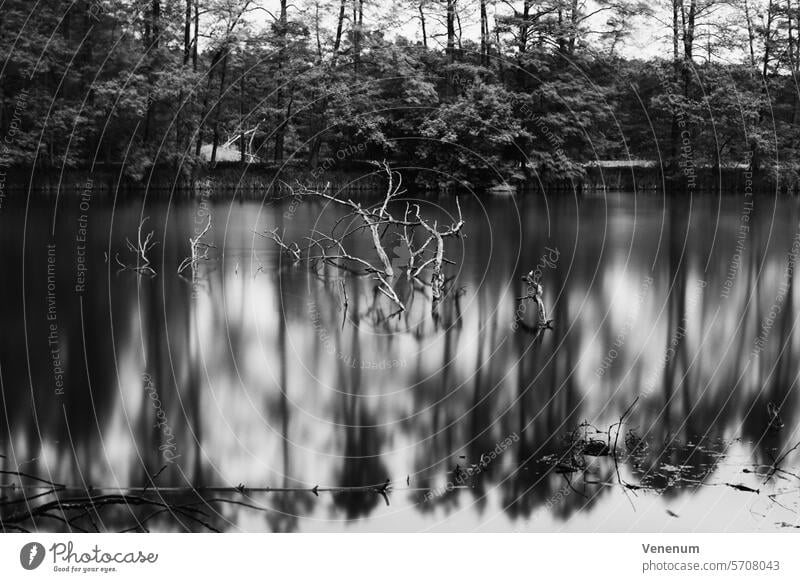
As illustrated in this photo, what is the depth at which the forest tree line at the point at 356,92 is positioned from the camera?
41.3m

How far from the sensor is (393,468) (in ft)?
34.0

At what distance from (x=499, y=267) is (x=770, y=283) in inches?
241

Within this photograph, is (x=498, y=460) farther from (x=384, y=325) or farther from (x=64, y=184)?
(x=64, y=184)

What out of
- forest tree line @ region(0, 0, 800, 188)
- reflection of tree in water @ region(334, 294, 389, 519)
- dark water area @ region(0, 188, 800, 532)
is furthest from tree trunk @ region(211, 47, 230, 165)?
reflection of tree in water @ region(334, 294, 389, 519)

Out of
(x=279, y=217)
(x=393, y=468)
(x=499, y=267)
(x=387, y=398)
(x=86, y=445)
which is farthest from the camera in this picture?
(x=279, y=217)

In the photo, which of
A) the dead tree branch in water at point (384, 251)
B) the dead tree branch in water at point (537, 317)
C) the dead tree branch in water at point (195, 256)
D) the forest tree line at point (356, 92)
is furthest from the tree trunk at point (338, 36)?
the dead tree branch in water at point (537, 317)

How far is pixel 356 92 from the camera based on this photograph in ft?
138

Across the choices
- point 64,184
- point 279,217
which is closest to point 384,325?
point 279,217

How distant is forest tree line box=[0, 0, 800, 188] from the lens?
41312 millimetres

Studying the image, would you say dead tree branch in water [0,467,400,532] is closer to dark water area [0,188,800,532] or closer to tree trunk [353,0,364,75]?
dark water area [0,188,800,532]

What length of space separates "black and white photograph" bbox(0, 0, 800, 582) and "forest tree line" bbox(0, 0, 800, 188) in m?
0.18

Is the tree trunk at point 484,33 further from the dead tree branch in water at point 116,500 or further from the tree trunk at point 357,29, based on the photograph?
the dead tree branch in water at point 116,500

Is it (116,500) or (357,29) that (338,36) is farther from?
(116,500)

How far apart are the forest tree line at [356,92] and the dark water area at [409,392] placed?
16.6 meters
